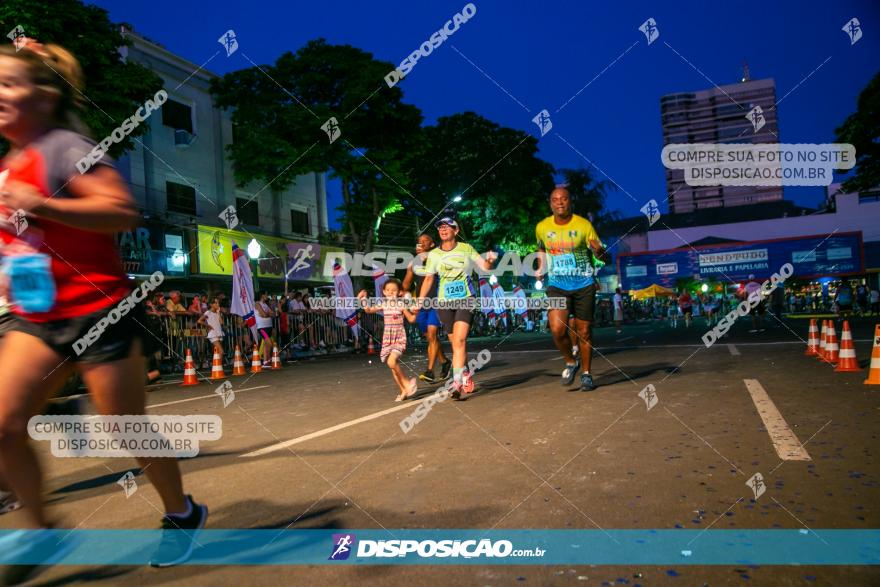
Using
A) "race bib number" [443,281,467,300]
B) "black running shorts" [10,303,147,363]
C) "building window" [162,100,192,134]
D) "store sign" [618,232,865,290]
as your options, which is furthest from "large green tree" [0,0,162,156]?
"store sign" [618,232,865,290]

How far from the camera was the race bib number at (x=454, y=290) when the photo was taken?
736 centimetres

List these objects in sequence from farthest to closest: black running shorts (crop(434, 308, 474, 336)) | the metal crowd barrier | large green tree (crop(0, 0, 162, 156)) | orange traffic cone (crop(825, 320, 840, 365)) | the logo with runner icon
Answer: large green tree (crop(0, 0, 162, 156))
the metal crowd barrier
orange traffic cone (crop(825, 320, 840, 365))
black running shorts (crop(434, 308, 474, 336))
the logo with runner icon

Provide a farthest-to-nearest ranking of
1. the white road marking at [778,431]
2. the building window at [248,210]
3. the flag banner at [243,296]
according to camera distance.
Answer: the building window at [248,210] < the flag banner at [243,296] < the white road marking at [778,431]

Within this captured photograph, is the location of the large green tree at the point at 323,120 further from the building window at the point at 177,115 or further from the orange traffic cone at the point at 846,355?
the orange traffic cone at the point at 846,355

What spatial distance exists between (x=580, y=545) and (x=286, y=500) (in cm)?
168

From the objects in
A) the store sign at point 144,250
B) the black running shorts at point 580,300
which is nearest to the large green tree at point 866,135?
the black running shorts at point 580,300

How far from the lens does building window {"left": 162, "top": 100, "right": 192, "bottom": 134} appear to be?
2569 cm

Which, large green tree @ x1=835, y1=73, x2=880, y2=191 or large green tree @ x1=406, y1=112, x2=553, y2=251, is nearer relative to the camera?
large green tree @ x1=835, y1=73, x2=880, y2=191

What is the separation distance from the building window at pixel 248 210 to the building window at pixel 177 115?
4042mm

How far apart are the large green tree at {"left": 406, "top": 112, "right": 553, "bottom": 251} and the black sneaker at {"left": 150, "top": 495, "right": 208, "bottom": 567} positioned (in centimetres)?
3463

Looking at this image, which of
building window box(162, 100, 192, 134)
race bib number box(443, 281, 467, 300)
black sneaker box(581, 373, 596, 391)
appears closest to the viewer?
black sneaker box(581, 373, 596, 391)

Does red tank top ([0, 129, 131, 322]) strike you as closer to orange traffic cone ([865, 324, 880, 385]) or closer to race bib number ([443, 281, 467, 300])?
race bib number ([443, 281, 467, 300])

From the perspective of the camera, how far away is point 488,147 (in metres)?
39.9

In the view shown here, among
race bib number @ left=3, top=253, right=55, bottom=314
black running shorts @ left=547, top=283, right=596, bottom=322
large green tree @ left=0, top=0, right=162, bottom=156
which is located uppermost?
large green tree @ left=0, top=0, right=162, bottom=156
